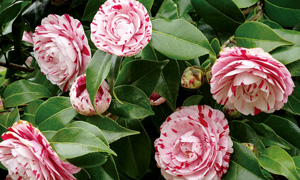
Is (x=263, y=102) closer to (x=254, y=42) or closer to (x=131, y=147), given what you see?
(x=254, y=42)

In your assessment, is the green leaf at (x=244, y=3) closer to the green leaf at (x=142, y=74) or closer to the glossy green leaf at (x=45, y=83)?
the green leaf at (x=142, y=74)

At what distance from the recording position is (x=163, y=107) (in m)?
0.64

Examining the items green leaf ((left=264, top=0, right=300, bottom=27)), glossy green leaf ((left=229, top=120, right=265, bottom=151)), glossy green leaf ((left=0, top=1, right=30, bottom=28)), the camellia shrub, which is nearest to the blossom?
the camellia shrub

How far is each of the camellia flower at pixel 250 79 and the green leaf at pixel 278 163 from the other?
0.20 ft

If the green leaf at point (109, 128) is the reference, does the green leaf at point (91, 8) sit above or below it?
above

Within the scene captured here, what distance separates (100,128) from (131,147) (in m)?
0.08

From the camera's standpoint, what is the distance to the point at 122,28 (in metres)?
0.53

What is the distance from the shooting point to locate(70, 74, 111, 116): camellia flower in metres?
0.55

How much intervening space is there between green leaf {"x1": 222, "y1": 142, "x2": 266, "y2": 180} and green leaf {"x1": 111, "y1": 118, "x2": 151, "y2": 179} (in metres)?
0.12

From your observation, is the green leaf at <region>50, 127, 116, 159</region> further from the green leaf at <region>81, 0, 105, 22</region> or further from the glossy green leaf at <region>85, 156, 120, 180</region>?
the green leaf at <region>81, 0, 105, 22</region>

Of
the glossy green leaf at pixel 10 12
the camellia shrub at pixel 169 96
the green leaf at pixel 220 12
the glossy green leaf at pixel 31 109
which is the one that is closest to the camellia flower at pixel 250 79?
the camellia shrub at pixel 169 96

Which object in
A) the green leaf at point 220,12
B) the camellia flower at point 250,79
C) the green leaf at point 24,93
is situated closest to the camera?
the camellia flower at point 250,79

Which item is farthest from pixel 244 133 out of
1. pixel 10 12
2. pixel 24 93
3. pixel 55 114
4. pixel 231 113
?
pixel 10 12

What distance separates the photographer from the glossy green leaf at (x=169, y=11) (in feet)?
1.98
